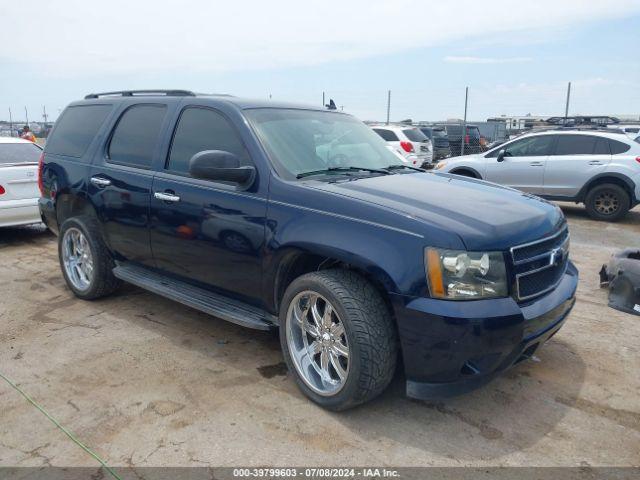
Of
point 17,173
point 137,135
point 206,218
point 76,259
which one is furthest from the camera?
point 17,173

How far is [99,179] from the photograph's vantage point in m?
4.67

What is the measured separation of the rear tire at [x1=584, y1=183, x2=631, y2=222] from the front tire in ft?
27.0

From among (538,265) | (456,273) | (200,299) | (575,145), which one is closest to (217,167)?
(200,299)

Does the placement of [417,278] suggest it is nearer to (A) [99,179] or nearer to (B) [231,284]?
(B) [231,284]

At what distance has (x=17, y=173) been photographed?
747 centimetres

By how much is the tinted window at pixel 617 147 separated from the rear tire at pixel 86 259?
347 inches

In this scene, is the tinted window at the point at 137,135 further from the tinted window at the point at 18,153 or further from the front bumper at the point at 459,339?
the tinted window at the point at 18,153

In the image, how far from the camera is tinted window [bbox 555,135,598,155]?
32.8ft

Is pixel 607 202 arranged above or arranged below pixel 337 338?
below

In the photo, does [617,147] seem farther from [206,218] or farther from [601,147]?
[206,218]

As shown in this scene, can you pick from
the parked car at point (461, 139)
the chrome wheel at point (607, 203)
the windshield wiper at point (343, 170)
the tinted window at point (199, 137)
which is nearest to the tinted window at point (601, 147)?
the chrome wheel at point (607, 203)

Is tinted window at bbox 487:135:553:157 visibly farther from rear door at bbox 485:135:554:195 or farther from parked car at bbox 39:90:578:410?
parked car at bbox 39:90:578:410

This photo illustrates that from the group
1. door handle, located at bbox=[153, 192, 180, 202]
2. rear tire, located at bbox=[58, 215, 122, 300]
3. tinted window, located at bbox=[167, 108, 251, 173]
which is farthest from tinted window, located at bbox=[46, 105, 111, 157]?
door handle, located at bbox=[153, 192, 180, 202]

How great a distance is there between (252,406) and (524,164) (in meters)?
8.83
